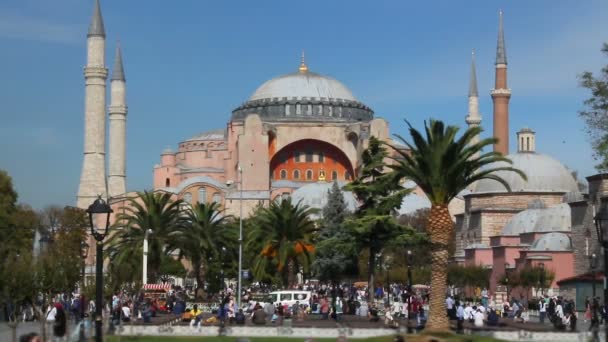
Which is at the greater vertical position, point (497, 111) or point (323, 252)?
point (497, 111)

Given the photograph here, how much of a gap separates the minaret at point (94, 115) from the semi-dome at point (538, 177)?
22.6 meters

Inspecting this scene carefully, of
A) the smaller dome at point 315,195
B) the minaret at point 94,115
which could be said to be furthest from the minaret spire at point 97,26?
the smaller dome at point 315,195

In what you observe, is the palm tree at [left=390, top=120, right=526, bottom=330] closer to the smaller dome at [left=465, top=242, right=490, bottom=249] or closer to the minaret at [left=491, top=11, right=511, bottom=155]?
the smaller dome at [left=465, top=242, right=490, bottom=249]

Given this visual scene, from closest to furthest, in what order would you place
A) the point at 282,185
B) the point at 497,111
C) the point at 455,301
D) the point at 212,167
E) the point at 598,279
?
the point at 455,301, the point at 598,279, the point at 497,111, the point at 282,185, the point at 212,167

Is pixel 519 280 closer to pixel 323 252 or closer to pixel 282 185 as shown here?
pixel 323 252

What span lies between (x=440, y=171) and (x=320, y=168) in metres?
73.5

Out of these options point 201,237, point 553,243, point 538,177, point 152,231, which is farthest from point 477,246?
point 152,231

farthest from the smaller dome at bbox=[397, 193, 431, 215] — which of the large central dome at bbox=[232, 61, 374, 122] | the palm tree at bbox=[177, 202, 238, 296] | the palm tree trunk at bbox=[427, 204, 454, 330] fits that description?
the palm tree trunk at bbox=[427, 204, 454, 330]

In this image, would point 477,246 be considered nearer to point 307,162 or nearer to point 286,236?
point 286,236

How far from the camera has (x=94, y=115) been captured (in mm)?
77562

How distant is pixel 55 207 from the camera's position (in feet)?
283

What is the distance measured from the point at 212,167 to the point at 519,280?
52.6 metres

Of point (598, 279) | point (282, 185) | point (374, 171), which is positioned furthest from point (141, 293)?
point (282, 185)

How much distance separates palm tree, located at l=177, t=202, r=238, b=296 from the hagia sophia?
9.41m
